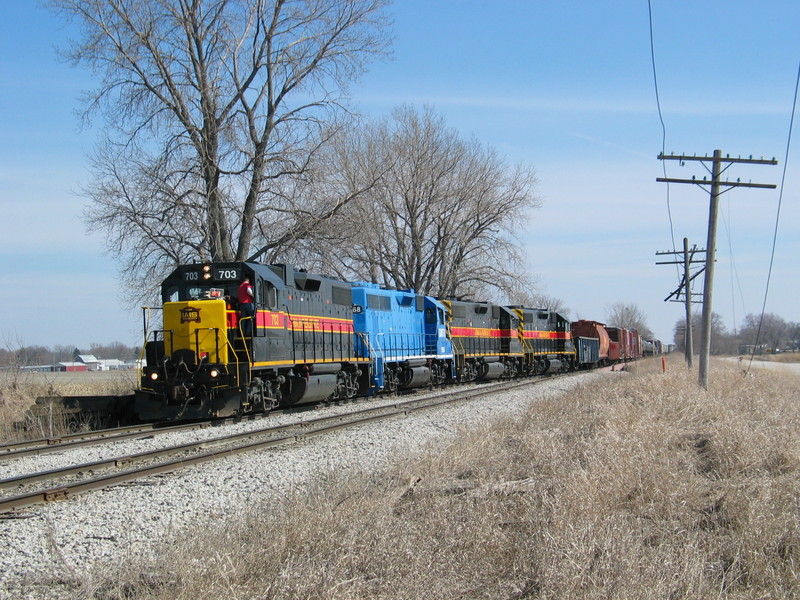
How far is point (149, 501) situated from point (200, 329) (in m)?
7.26

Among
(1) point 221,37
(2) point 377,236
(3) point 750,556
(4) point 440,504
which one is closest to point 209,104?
(1) point 221,37

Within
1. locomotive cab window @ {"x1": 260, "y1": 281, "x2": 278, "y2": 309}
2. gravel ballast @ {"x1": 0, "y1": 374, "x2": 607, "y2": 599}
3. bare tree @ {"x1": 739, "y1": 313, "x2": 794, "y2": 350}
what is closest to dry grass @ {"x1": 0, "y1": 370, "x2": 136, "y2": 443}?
gravel ballast @ {"x1": 0, "y1": 374, "x2": 607, "y2": 599}

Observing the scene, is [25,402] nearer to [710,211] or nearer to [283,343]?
[283,343]

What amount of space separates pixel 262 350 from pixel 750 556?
1116 centimetres

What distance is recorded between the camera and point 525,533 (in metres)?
5.80

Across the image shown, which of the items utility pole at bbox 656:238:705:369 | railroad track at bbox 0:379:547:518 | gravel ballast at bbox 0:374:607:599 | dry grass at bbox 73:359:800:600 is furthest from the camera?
utility pole at bbox 656:238:705:369

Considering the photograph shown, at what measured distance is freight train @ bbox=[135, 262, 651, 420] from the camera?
1441 cm

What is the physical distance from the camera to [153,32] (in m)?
21.3

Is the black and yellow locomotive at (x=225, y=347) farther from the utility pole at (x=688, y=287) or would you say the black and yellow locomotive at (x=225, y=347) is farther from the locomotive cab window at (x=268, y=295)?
the utility pole at (x=688, y=287)

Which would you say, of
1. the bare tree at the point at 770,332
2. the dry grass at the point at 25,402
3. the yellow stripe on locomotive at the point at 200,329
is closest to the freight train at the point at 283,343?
the yellow stripe on locomotive at the point at 200,329

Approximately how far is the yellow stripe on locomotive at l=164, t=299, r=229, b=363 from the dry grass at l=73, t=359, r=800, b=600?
6.77 meters

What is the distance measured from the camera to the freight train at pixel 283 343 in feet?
47.3

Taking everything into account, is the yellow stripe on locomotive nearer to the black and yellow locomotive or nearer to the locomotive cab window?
the black and yellow locomotive

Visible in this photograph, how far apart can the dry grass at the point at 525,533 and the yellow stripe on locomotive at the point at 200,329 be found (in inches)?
266
